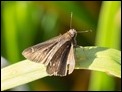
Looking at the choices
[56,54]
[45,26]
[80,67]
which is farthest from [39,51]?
[45,26]

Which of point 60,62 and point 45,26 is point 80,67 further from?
point 45,26

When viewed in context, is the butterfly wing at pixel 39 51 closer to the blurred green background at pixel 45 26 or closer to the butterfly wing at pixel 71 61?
the butterfly wing at pixel 71 61

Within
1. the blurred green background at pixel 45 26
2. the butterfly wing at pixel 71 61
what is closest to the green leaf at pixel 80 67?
the butterfly wing at pixel 71 61

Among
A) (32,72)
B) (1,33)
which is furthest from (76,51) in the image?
(1,33)

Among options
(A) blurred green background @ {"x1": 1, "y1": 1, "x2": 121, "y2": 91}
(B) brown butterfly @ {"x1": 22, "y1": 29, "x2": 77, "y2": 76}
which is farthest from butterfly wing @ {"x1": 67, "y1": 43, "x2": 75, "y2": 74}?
(A) blurred green background @ {"x1": 1, "y1": 1, "x2": 121, "y2": 91}

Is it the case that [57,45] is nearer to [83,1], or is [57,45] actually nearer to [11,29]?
[11,29]

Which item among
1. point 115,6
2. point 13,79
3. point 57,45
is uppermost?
point 115,6
